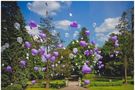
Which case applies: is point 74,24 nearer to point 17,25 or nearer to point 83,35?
point 83,35

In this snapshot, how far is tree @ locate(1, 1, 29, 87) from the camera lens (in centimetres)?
691

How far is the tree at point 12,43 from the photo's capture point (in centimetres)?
691

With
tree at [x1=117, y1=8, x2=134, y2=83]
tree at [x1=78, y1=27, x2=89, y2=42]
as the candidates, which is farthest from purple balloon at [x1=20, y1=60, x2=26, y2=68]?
tree at [x1=117, y1=8, x2=134, y2=83]

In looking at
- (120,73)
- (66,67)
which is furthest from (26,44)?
(120,73)

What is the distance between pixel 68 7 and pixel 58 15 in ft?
1.08

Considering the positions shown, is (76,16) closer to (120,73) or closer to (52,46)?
(52,46)

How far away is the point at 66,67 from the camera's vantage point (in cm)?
735

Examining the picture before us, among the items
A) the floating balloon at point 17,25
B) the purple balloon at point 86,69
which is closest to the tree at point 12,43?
the floating balloon at point 17,25

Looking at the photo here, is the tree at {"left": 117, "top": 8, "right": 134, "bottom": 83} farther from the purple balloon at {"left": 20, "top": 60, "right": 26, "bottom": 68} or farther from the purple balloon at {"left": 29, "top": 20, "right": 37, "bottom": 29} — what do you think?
the purple balloon at {"left": 20, "top": 60, "right": 26, "bottom": 68}

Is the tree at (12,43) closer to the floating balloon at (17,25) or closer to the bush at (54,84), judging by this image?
the floating balloon at (17,25)

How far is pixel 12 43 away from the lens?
767 centimetres

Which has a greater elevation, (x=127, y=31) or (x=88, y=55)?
(x=127, y=31)

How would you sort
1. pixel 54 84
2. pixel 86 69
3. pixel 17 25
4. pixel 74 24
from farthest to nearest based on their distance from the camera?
pixel 54 84
pixel 17 25
pixel 86 69
pixel 74 24

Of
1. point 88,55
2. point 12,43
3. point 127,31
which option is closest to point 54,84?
point 88,55
